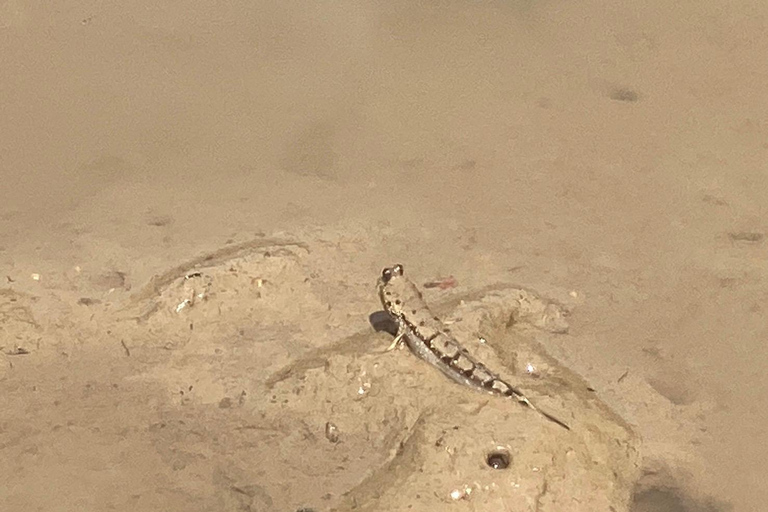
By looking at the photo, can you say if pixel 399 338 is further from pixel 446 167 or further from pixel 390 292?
pixel 446 167

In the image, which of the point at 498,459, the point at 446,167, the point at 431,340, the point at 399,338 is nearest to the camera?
the point at 498,459

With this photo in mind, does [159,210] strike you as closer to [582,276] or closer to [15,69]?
[15,69]

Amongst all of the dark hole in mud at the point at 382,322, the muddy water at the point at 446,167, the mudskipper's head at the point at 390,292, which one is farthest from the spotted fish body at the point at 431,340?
the muddy water at the point at 446,167

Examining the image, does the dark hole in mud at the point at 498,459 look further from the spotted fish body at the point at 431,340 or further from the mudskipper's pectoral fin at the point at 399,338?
the mudskipper's pectoral fin at the point at 399,338

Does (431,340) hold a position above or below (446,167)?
above

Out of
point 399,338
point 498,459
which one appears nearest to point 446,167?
point 399,338

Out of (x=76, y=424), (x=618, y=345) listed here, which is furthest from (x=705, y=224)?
(x=76, y=424)
